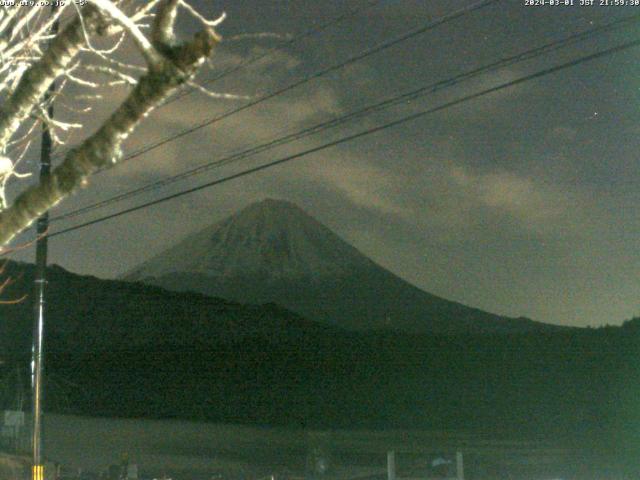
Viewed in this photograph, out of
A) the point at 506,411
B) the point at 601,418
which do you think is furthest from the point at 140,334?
the point at 601,418

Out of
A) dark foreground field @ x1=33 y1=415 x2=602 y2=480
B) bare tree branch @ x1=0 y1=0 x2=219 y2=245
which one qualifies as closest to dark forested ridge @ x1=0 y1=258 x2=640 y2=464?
dark foreground field @ x1=33 y1=415 x2=602 y2=480

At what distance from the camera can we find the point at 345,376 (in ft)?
233

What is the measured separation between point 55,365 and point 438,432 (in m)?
36.8

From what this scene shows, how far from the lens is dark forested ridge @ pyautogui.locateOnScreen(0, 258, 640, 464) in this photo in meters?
54.9

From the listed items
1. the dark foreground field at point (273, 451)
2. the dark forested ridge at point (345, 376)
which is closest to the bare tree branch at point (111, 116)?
the dark foreground field at point (273, 451)

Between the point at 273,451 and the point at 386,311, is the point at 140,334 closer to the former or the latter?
the point at 273,451

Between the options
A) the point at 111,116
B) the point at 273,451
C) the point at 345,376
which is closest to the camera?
the point at 111,116

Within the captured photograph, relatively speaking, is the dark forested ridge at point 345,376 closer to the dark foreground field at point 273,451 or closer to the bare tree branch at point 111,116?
the dark foreground field at point 273,451

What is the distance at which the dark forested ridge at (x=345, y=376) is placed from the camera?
54875mm

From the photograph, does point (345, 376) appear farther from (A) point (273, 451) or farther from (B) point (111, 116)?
(B) point (111, 116)

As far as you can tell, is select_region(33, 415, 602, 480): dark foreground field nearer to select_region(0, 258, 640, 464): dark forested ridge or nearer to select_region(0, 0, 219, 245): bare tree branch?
select_region(0, 258, 640, 464): dark forested ridge

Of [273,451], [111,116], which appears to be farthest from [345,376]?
[111,116]

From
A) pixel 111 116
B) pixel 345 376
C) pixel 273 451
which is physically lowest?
pixel 273 451

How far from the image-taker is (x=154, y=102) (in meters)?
4.11
